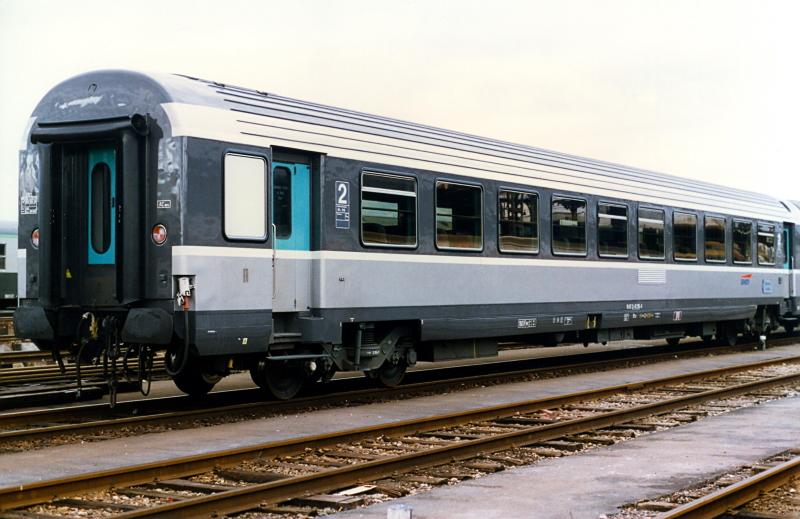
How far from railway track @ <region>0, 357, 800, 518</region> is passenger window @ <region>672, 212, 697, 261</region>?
6472 mm

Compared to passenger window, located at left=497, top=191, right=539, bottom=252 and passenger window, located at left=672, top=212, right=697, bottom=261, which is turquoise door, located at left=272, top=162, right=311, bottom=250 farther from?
passenger window, located at left=672, top=212, right=697, bottom=261

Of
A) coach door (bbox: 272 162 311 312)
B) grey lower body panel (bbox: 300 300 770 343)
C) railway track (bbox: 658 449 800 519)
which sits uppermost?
coach door (bbox: 272 162 311 312)

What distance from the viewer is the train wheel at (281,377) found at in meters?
11.3

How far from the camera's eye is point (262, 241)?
34.4 feet

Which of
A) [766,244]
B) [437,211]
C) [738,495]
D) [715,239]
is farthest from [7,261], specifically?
[738,495]

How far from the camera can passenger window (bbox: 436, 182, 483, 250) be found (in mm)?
13008

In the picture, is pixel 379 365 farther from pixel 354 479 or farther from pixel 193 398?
pixel 354 479

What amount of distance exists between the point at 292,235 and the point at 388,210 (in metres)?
1.75

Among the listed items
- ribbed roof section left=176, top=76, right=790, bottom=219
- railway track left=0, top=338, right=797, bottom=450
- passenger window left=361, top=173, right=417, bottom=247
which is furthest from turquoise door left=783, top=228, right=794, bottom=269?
passenger window left=361, top=173, right=417, bottom=247

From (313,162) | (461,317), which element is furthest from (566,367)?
(313,162)

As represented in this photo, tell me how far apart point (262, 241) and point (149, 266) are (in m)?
1.34

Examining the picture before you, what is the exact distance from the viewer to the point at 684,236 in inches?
748

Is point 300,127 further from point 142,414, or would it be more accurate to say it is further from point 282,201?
point 142,414

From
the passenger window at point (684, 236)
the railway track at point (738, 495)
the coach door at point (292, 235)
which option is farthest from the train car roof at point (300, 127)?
the railway track at point (738, 495)
